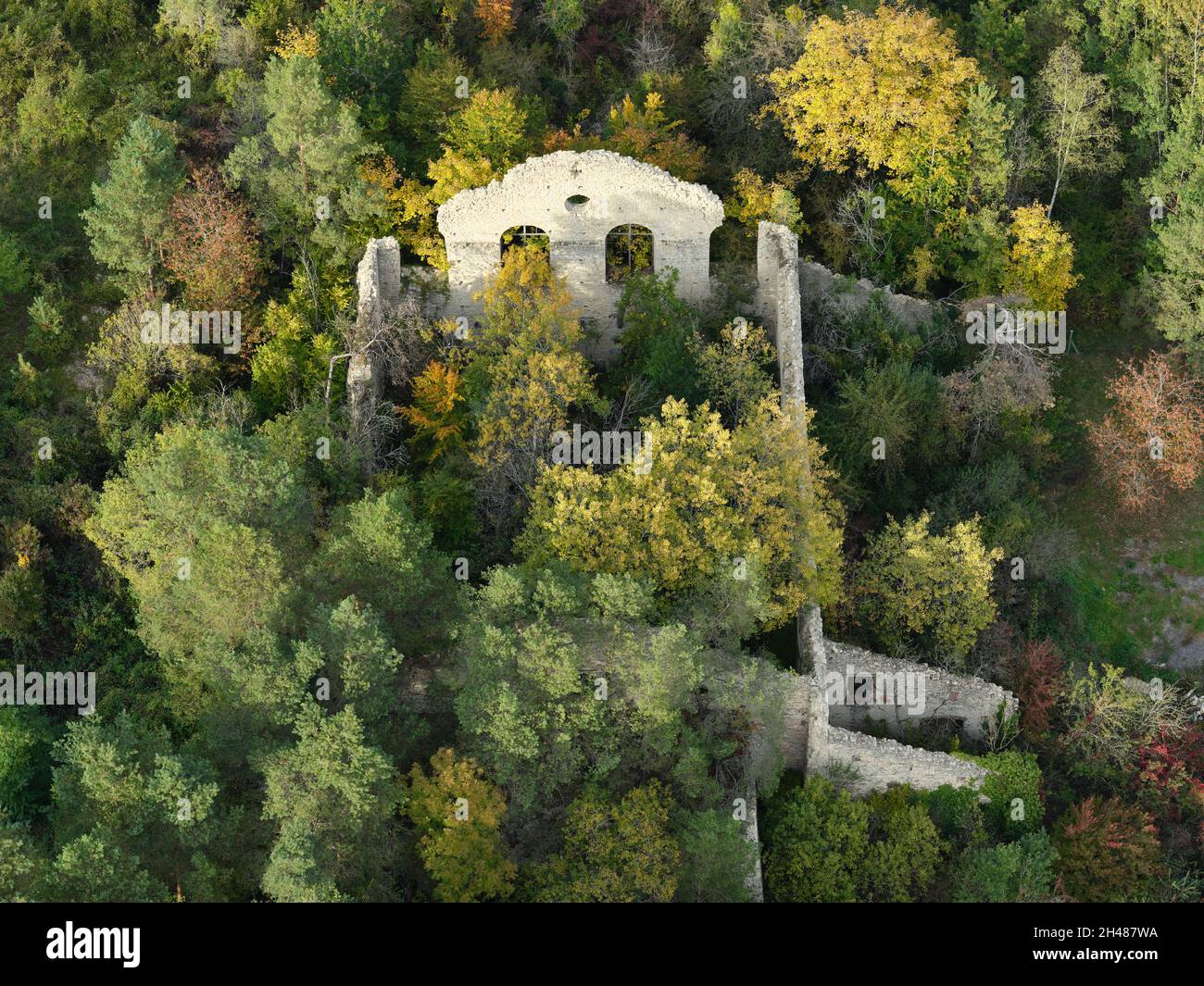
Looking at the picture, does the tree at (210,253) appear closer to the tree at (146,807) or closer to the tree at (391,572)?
the tree at (391,572)

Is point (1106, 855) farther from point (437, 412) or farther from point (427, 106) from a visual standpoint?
point (427, 106)

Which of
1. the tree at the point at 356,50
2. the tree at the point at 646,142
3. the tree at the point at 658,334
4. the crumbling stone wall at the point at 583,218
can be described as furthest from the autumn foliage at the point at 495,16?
the tree at the point at 658,334

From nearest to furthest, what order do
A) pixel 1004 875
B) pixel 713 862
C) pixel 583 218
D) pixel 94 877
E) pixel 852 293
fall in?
pixel 94 877, pixel 713 862, pixel 1004 875, pixel 583 218, pixel 852 293

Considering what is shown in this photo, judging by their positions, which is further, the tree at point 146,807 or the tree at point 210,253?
the tree at point 210,253

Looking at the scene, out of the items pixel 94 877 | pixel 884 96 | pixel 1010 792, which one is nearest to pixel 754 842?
pixel 1010 792

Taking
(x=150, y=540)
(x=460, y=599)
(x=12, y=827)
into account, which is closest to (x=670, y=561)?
(x=460, y=599)

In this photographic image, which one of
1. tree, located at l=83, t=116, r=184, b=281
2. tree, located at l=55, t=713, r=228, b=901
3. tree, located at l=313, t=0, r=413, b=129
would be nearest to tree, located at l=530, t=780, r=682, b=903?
tree, located at l=55, t=713, r=228, b=901
